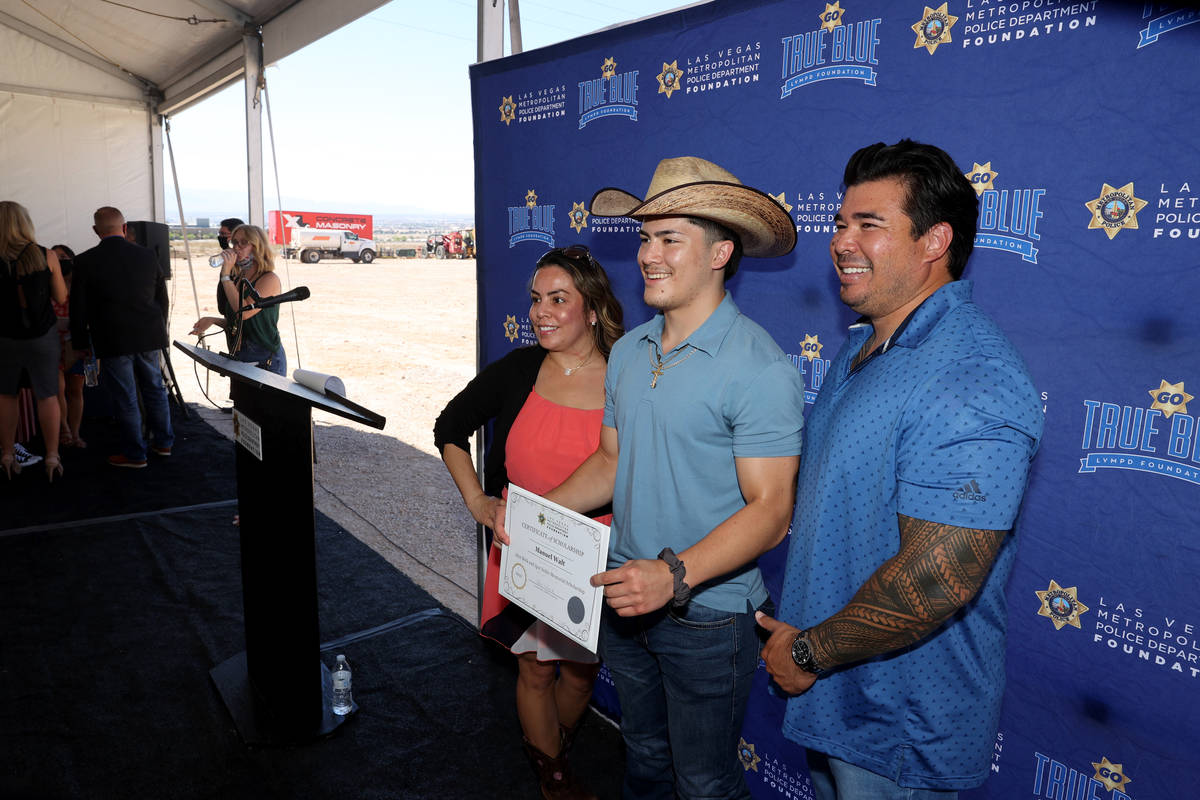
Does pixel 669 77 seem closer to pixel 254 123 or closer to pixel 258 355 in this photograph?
pixel 258 355

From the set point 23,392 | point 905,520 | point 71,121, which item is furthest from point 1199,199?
point 71,121

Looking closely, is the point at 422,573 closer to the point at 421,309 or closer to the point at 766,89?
the point at 766,89

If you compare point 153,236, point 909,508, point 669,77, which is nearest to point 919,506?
point 909,508

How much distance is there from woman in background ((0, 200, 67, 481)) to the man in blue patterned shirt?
18.2 feet

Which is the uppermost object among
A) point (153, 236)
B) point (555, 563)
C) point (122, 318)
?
point (153, 236)

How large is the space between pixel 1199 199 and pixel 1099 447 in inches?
20.0

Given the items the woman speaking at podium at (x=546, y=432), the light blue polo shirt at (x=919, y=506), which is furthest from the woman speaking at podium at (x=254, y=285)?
the light blue polo shirt at (x=919, y=506)

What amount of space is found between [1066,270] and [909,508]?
29.4 inches

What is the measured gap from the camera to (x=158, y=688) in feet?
9.95

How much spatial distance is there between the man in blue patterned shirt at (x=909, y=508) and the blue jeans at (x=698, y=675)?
23 centimetres

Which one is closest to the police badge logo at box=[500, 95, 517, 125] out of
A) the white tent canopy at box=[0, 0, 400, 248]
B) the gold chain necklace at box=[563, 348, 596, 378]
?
the gold chain necklace at box=[563, 348, 596, 378]

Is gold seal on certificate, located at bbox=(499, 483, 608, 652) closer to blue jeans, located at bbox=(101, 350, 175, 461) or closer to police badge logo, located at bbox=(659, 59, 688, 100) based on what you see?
police badge logo, located at bbox=(659, 59, 688, 100)

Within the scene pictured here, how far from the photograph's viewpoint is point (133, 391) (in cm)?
568

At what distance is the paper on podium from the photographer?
2.14 metres
